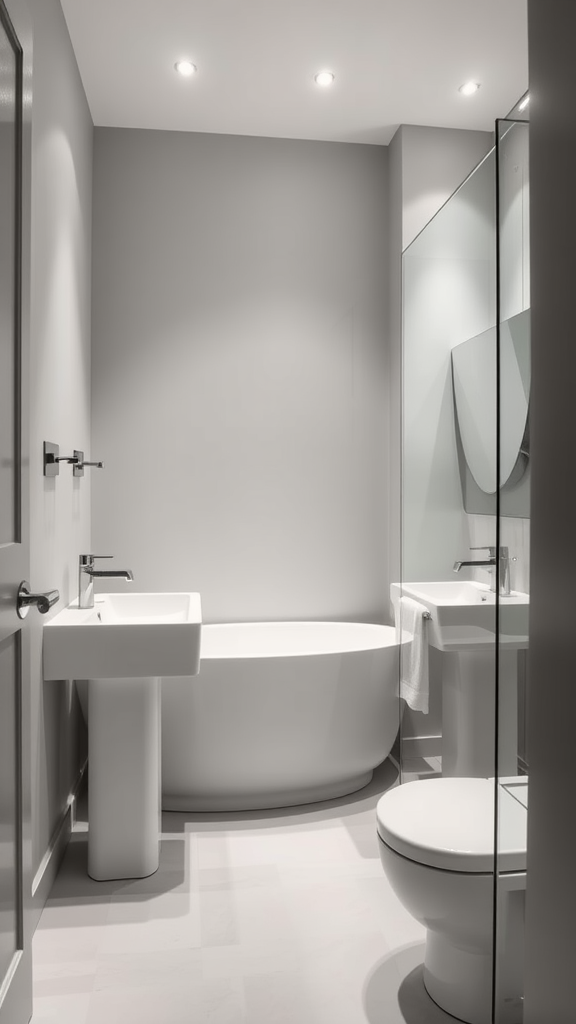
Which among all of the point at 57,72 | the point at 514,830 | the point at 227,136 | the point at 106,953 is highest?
the point at 227,136

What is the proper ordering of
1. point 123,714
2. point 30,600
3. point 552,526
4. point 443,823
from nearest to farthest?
point 552,526
point 30,600
point 443,823
point 123,714

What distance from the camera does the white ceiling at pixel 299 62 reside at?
2.61 m

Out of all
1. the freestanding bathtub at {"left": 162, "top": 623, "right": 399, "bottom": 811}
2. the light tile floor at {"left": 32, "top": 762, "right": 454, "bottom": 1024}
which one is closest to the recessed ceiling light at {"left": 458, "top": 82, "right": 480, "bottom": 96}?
the freestanding bathtub at {"left": 162, "top": 623, "right": 399, "bottom": 811}

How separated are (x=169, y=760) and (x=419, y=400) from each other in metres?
1.60

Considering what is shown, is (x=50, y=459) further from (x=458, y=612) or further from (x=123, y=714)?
(x=458, y=612)

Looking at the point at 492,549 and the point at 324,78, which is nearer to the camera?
the point at 492,549

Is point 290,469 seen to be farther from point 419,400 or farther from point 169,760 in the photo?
point 169,760

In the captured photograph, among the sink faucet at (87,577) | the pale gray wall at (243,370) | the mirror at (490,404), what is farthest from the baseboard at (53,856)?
the mirror at (490,404)

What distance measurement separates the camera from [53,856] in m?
2.40

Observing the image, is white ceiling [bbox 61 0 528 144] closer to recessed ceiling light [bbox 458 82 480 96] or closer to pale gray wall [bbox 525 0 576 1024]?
recessed ceiling light [bbox 458 82 480 96]

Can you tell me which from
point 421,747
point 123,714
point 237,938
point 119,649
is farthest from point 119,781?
point 421,747

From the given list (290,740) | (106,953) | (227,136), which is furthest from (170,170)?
(106,953)

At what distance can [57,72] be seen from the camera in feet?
8.30

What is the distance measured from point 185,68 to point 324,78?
541 millimetres
